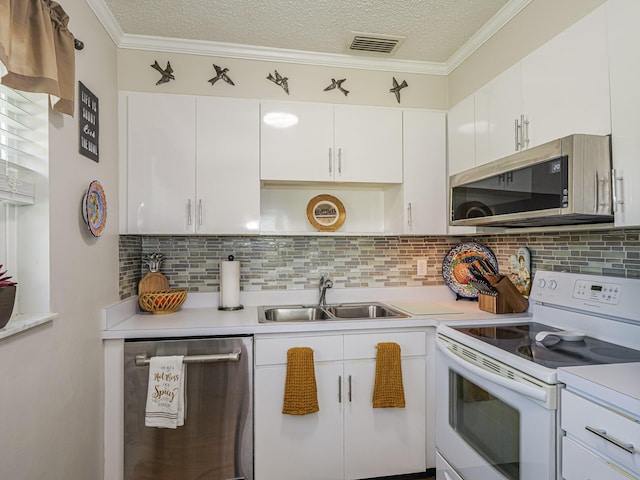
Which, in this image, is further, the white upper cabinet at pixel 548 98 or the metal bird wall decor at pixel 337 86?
the metal bird wall decor at pixel 337 86

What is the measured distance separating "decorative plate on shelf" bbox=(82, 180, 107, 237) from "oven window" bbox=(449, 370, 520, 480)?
5.95ft

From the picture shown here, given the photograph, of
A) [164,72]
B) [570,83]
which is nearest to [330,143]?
[164,72]

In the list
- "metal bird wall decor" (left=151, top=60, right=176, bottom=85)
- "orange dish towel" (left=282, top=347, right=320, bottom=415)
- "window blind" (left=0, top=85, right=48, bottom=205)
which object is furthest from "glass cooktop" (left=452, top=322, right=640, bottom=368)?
"metal bird wall decor" (left=151, top=60, right=176, bottom=85)

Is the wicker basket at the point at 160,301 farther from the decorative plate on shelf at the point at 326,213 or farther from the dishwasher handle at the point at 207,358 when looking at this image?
the decorative plate on shelf at the point at 326,213

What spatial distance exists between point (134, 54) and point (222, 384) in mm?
1890

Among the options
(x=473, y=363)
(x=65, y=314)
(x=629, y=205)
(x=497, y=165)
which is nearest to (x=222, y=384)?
(x=65, y=314)

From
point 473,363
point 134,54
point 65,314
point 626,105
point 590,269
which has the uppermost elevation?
point 134,54

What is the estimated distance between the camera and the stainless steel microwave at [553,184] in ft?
4.21

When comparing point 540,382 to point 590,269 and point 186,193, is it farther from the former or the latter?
point 186,193

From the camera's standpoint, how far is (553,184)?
1355 mm

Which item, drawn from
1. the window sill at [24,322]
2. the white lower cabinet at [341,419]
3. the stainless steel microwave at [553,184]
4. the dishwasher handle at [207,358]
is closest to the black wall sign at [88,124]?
the window sill at [24,322]

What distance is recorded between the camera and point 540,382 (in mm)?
1224

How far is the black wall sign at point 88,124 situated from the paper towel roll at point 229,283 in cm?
89

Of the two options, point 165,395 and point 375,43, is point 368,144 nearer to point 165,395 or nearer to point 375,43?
point 375,43
